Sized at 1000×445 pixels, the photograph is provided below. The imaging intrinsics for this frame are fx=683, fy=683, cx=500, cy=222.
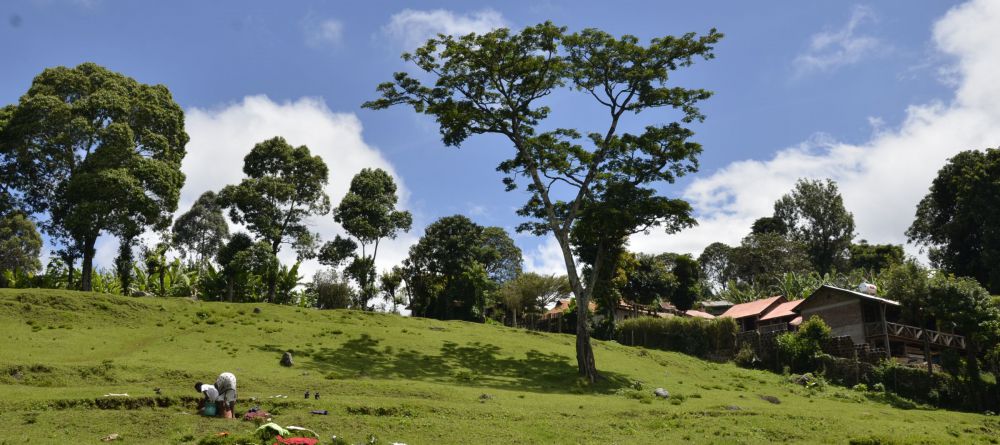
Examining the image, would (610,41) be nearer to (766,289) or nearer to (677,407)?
(677,407)

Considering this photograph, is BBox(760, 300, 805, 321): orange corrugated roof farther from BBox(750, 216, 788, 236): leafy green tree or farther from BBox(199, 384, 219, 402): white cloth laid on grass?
BBox(199, 384, 219, 402): white cloth laid on grass

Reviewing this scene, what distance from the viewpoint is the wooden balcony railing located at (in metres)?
50.9

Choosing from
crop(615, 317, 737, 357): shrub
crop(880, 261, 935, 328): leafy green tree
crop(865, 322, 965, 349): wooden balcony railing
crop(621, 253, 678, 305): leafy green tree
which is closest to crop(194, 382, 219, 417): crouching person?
crop(880, 261, 935, 328): leafy green tree

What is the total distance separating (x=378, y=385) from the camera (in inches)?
1130

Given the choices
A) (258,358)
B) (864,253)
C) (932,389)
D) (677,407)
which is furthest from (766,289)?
(258,358)

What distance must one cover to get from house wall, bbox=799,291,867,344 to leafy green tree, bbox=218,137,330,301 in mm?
43636

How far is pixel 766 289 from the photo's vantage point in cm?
9306

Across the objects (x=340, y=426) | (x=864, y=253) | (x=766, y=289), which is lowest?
(x=340, y=426)

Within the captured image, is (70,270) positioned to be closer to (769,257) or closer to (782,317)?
(782,317)

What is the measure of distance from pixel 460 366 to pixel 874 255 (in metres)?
81.6

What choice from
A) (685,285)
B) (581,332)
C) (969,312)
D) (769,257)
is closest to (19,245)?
(581,332)

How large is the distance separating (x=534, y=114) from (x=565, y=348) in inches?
645

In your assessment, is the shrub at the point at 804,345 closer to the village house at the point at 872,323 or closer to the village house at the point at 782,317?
the village house at the point at 872,323

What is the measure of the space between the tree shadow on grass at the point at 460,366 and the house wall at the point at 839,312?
25136mm
